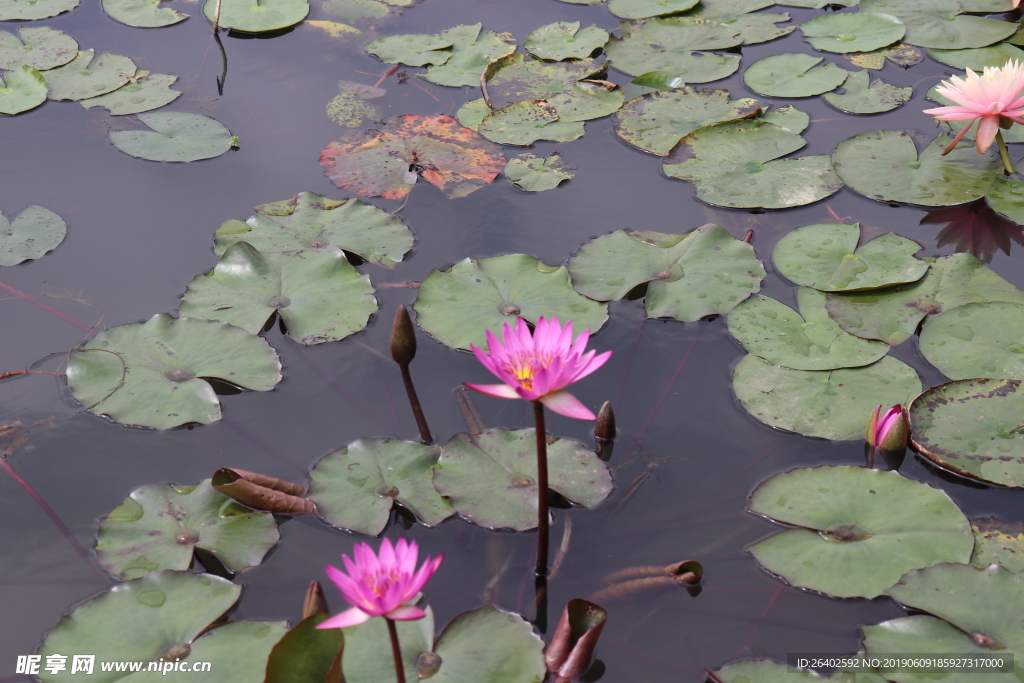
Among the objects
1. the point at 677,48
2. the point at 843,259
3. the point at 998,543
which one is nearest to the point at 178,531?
the point at 998,543

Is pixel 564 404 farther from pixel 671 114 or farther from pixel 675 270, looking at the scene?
pixel 671 114

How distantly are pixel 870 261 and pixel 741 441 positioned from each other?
1.05 m

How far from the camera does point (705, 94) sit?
12.9ft

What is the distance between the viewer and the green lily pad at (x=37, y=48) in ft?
13.9

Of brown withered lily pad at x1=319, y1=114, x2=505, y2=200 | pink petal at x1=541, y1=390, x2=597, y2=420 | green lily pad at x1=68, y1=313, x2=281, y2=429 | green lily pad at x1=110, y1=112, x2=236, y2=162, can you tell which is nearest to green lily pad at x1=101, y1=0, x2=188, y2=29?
green lily pad at x1=110, y1=112, x2=236, y2=162

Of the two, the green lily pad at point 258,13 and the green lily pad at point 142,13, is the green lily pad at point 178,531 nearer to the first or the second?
the green lily pad at point 258,13

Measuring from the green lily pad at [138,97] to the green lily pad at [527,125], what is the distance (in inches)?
70.3

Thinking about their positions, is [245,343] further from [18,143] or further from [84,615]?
[18,143]

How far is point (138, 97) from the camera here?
13.1ft

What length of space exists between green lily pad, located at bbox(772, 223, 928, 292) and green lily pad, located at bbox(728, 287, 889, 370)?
10 centimetres

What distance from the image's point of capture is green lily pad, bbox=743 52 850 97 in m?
3.95

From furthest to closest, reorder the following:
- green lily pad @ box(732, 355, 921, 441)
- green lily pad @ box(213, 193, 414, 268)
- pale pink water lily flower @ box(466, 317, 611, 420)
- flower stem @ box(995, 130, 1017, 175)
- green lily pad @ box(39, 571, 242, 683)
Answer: flower stem @ box(995, 130, 1017, 175), green lily pad @ box(213, 193, 414, 268), green lily pad @ box(732, 355, 921, 441), green lily pad @ box(39, 571, 242, 683), pale pink water lily flower @ box(466, 317, 611, 420)

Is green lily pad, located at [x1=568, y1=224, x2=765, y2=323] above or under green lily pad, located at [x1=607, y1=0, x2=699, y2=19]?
under

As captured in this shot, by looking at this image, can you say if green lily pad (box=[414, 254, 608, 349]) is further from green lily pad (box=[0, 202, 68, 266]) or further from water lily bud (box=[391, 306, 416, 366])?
green lily pad (box=[0, 202, 68, 266])
